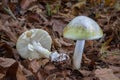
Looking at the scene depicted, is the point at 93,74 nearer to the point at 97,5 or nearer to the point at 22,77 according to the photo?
the point at 22,77

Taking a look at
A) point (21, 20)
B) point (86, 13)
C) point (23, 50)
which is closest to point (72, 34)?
point (23, 50)

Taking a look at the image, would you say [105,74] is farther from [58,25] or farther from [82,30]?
[58,25]

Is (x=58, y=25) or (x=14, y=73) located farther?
(x=58, y=25)

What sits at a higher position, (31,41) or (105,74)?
(31,41)

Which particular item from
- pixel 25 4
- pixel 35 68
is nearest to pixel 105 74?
pixel 35 68

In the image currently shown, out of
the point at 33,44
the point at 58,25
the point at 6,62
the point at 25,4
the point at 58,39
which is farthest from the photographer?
the point at 25,4

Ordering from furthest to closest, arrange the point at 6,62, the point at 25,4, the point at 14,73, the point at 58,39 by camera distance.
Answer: the point at 25,4, the point at 58,39, the point at 6,62, the point at 14,73

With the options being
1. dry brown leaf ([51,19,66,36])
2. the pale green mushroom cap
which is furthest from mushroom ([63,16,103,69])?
dry brown leaf ([51,19,66,36])

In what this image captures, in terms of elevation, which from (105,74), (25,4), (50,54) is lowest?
(105,74)
